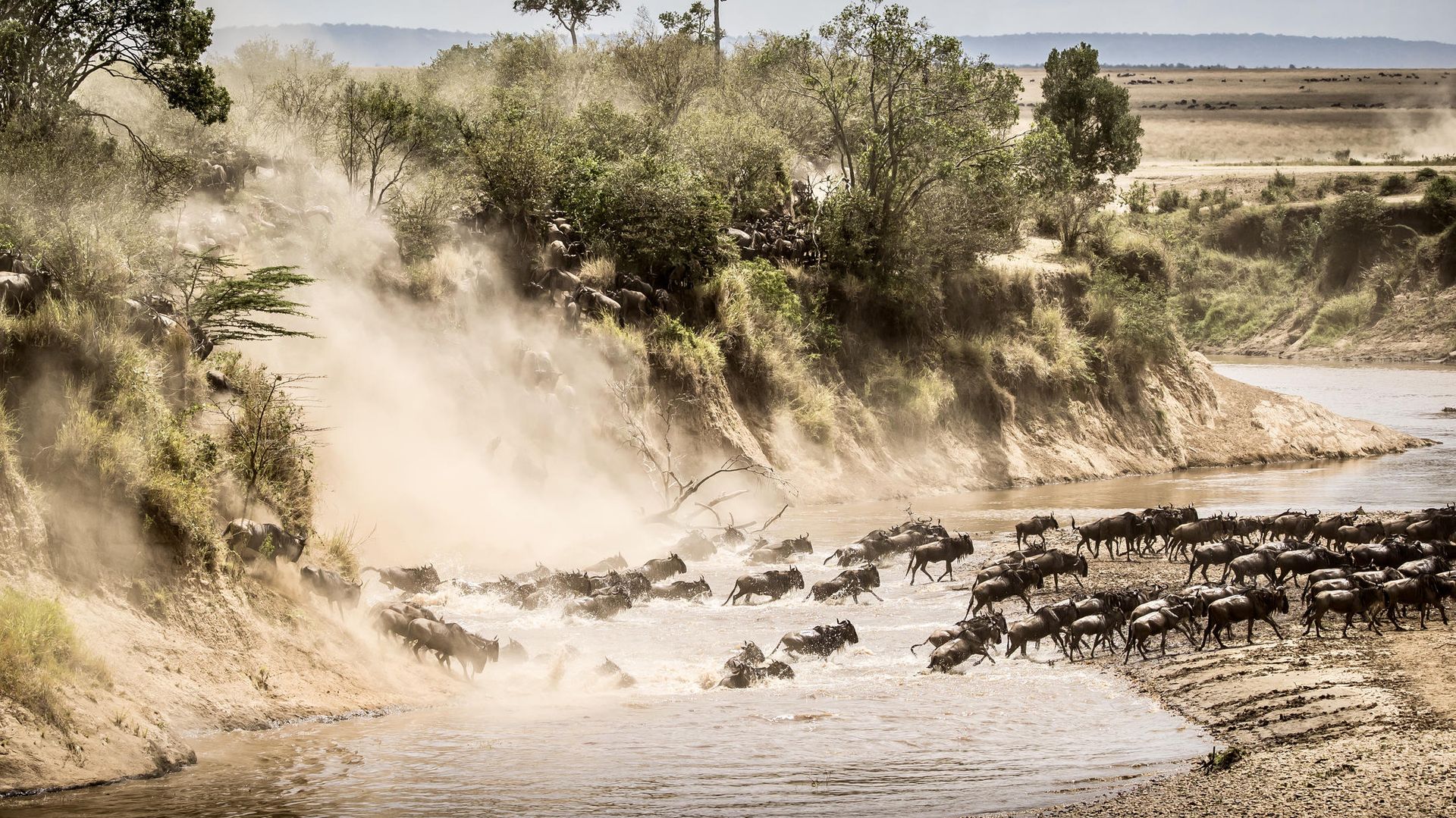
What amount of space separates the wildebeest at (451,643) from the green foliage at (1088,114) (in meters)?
50.4

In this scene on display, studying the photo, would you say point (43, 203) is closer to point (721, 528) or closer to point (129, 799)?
point (129, 799)

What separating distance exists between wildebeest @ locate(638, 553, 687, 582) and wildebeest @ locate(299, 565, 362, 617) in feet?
21.3

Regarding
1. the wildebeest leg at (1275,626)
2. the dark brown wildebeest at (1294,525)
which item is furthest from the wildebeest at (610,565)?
the dark brown wildebeest at (1294,525)

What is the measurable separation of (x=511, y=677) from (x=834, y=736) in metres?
4.35

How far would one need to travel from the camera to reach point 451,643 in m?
14.6

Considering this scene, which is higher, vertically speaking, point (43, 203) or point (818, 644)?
point (43, 203)

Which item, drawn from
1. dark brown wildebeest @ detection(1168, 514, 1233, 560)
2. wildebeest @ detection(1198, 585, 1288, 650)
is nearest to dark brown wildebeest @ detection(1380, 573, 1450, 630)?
wildebeest @ detection(1198, 585, 1288, 650)

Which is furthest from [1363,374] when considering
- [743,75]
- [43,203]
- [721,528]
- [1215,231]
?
[43,203]

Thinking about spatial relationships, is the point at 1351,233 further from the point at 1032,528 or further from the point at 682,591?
the point at 682,591

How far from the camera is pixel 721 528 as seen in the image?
91.7 feet

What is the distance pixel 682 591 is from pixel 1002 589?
4.88m

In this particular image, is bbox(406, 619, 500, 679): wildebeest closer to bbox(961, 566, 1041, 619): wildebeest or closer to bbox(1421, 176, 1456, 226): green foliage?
bbox(961, 566, 1041, 619): wildebeest

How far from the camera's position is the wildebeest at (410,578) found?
18.8 meters

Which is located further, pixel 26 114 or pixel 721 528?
pixel 721 528
